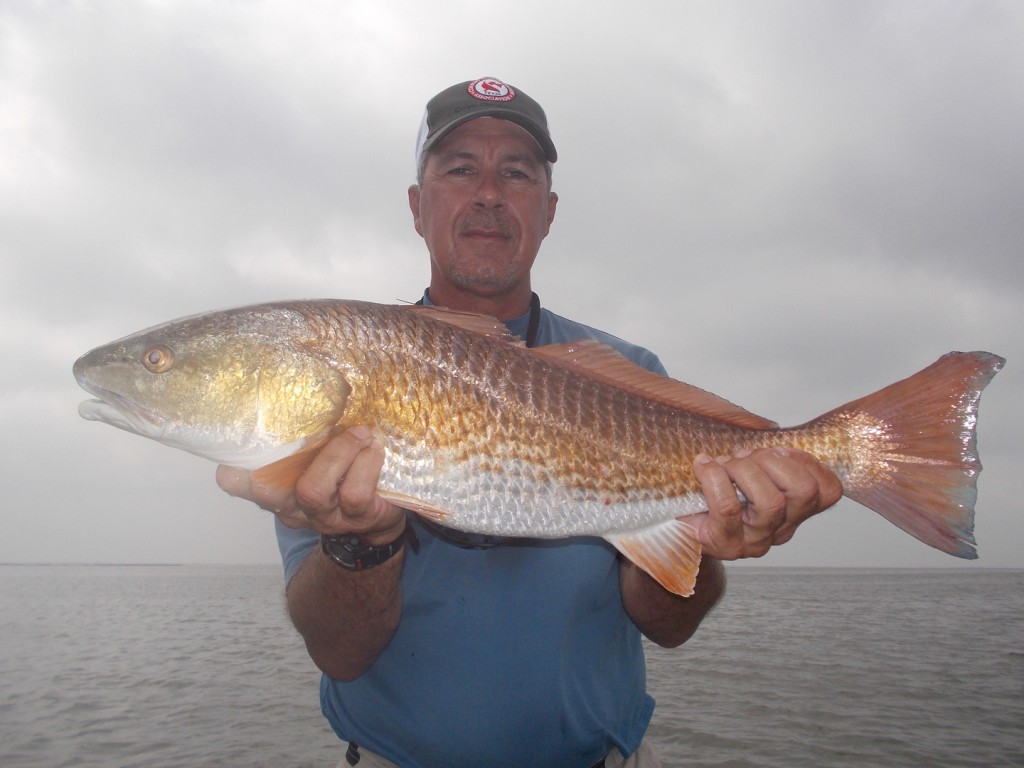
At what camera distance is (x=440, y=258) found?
446 cm

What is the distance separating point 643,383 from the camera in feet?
11.0

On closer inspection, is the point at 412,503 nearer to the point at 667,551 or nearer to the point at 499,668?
the point at 499,668

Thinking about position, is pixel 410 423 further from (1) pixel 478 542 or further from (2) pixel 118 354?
(2) pixel 118 354

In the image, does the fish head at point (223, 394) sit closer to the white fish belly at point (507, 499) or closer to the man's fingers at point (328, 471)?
the man's fingers at point (328, 471)

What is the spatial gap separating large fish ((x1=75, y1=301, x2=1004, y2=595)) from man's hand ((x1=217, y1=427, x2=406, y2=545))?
72 mm

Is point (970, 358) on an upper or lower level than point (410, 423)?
upper

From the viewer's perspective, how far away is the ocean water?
35.1 feet

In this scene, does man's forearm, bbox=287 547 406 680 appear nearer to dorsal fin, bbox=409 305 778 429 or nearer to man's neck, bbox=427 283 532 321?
dorsal fin, bbox=409 305 778 429

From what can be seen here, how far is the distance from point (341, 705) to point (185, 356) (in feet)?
7.12

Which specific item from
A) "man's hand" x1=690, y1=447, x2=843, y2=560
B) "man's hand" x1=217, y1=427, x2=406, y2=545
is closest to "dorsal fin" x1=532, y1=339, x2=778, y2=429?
"man's hand" x1=690, y1=447, x2=843, y2=560

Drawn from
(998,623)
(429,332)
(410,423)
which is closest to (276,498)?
(410,423)

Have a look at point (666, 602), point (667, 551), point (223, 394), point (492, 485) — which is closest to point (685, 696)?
point (666, 602)

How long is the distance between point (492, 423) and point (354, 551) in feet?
3.07

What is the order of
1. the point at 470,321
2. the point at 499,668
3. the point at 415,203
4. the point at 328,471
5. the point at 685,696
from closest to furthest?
the point at 328,471, the point at 470,321, the point at 499,668, the point at 415,203, the point at 685,696
